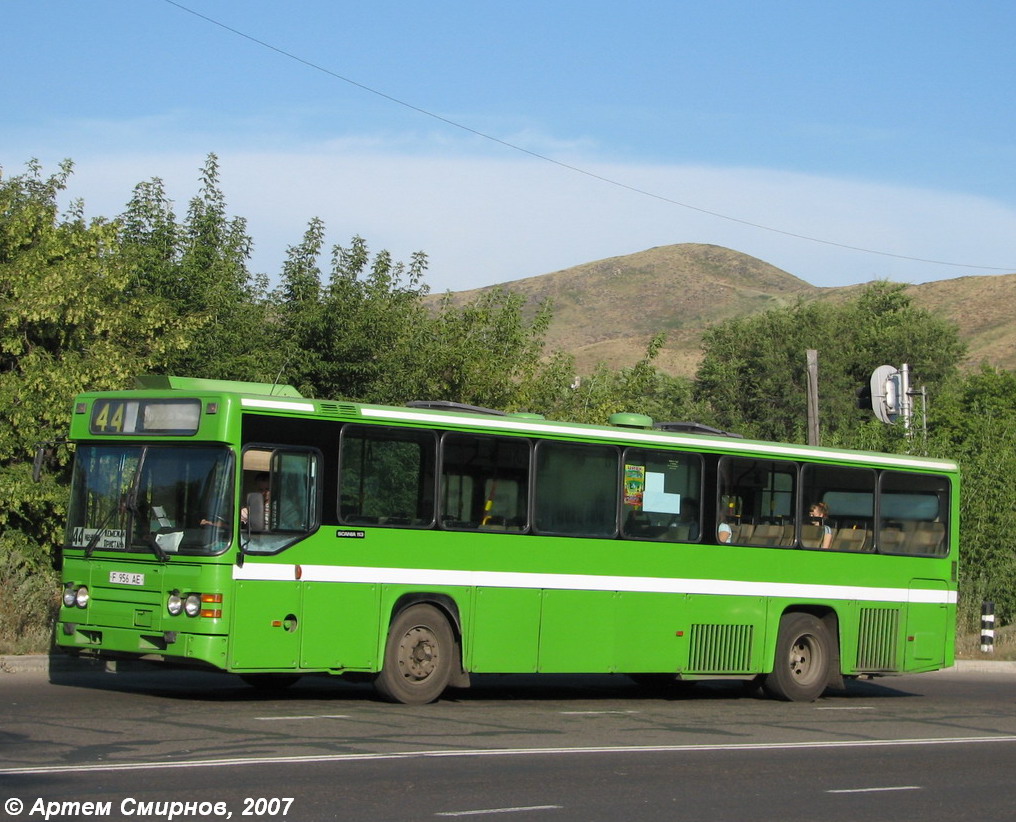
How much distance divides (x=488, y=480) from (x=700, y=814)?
650 centimetres

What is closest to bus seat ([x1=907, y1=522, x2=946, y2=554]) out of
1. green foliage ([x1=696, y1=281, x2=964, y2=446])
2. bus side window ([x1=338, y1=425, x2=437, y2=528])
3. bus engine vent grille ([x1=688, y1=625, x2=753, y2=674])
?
bus engine vent grille ([x1=688, y1=625, x2=753, y2=674])

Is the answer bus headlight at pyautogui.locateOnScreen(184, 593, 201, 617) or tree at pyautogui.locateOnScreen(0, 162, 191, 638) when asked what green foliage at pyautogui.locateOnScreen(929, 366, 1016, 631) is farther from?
Result: bus headlight at pyautogui.locateOnScreen(184, 593, 201, 617)

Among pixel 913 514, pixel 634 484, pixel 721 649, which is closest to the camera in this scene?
pixel 634 484

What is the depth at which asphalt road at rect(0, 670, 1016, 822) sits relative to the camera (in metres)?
8.80

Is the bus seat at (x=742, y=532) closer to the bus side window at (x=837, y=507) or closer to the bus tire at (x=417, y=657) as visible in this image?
Answer: the bus side window at (x=837, y=507)

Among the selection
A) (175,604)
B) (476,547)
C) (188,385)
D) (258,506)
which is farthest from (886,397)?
(175,604)

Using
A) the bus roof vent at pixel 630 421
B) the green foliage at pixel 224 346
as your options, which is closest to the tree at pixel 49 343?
the green foliage at pixel 224 346

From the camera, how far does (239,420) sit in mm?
13344

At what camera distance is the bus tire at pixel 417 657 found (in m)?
14.3

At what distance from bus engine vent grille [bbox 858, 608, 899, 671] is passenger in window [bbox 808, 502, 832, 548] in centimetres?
106

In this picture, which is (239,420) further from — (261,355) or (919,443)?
(919,443)

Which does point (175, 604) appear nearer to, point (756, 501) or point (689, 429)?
point (689, 429)

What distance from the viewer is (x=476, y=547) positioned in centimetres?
1495

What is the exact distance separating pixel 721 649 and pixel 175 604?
6802mm
